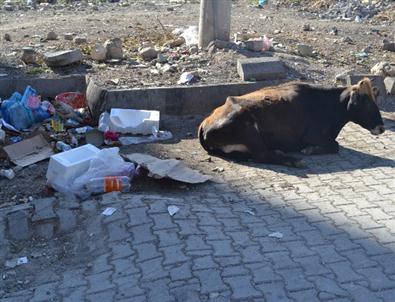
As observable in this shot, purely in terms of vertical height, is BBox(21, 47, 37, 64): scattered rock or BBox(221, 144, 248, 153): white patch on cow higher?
BBox(21, 47, 37, 64): scattered rock

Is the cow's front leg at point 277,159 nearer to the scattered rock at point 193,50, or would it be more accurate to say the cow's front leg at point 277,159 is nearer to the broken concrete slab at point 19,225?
the broken concrete slab at point 19,225

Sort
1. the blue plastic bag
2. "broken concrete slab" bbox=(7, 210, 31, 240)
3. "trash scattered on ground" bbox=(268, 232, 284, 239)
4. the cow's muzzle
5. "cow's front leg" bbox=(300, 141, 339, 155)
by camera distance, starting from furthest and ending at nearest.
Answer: the blue plastic bag < the cow's muzzle < "cow's front leg" bbox=(300, 141, 339, 155) < "broken concrete slab" bbox=(7, 210, 31, 240) < "trash scattered on ground" bbox=(268, 232, 284, 239)

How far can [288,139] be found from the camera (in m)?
7.70

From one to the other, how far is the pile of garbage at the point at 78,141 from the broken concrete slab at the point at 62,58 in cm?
81

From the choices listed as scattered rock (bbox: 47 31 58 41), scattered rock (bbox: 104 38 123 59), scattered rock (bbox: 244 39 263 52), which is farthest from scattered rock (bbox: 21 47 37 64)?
scattered rock (bbox: 244 39 263 52)

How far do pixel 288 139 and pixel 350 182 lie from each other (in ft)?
4.07

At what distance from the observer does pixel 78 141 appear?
7.69 meters

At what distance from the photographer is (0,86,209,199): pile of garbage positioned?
6230 mm

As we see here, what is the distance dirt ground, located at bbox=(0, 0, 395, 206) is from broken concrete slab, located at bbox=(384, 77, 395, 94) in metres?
0.20

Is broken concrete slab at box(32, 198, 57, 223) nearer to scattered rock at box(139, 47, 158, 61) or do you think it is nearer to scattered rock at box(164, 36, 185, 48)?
scattered rock at box(139, 47, 158, 61)

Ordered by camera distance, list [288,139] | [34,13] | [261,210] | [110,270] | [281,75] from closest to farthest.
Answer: [110,270] < [261,210] < [288,139] < [281,75] < [34,13]

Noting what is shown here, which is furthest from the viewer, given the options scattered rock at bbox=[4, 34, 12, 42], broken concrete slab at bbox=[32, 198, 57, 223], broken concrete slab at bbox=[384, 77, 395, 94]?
scattered rock at bbox=[4, 34, 12, 42]

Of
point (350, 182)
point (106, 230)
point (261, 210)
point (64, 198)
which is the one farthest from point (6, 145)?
point (350, 182)

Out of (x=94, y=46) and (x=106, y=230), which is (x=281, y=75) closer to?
(x=94, y=46)
